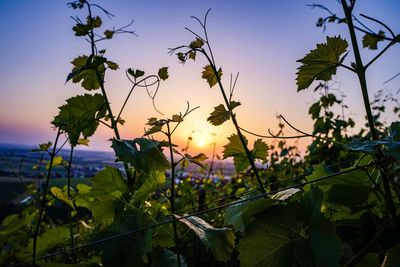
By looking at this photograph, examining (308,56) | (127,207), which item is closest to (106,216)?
(127,207)

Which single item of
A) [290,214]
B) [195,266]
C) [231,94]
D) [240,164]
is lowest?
[195,266]

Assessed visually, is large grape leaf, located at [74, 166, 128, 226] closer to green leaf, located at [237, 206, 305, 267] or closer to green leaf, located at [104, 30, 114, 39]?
green leaf, located at [237, 206, 305, 267]

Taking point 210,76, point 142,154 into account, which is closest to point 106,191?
point 142,154

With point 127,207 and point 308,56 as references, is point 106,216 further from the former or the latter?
point 308,56

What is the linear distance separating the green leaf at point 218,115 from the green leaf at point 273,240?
0.41 metres

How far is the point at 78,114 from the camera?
1202 mm

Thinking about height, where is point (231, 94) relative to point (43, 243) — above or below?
above

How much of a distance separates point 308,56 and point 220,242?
608mm

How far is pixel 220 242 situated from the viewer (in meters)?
0.87

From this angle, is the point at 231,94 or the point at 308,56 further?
the point at 231,94

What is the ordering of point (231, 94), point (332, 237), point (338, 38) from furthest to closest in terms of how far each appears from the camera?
point (231, 94), point (338, 38), point (332, 237)

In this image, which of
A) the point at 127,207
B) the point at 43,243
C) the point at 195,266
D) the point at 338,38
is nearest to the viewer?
the point at 338,38

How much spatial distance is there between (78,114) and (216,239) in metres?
0.68

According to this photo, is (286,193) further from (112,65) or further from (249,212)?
(112,65)
